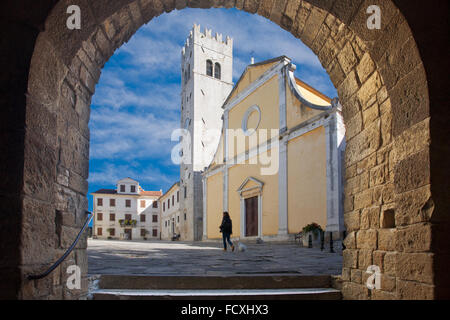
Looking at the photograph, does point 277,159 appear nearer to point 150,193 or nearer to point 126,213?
point 126,213

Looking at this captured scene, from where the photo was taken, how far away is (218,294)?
12.4ft

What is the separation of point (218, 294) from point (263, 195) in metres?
12.9

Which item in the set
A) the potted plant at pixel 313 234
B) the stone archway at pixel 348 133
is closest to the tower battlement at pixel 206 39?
the potted plant at pixel 313 234

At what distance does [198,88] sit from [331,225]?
1766 cm

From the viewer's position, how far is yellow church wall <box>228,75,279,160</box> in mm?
16594

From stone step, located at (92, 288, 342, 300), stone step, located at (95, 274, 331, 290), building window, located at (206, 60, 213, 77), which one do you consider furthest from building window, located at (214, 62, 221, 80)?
stone step, located at (92, 288, 342, 300)

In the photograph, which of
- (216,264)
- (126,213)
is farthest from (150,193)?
(216,264)

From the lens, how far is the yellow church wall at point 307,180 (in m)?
13.0

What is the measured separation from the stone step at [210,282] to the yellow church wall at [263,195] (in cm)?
1108

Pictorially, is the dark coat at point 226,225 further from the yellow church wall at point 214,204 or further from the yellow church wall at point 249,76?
the yellow church wall at point 214,204

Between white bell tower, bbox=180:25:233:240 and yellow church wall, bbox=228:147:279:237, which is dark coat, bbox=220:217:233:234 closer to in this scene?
yellow church wall, bbox=228:147:279:237

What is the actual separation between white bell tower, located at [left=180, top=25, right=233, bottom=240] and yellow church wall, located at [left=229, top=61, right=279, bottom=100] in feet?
20.1
